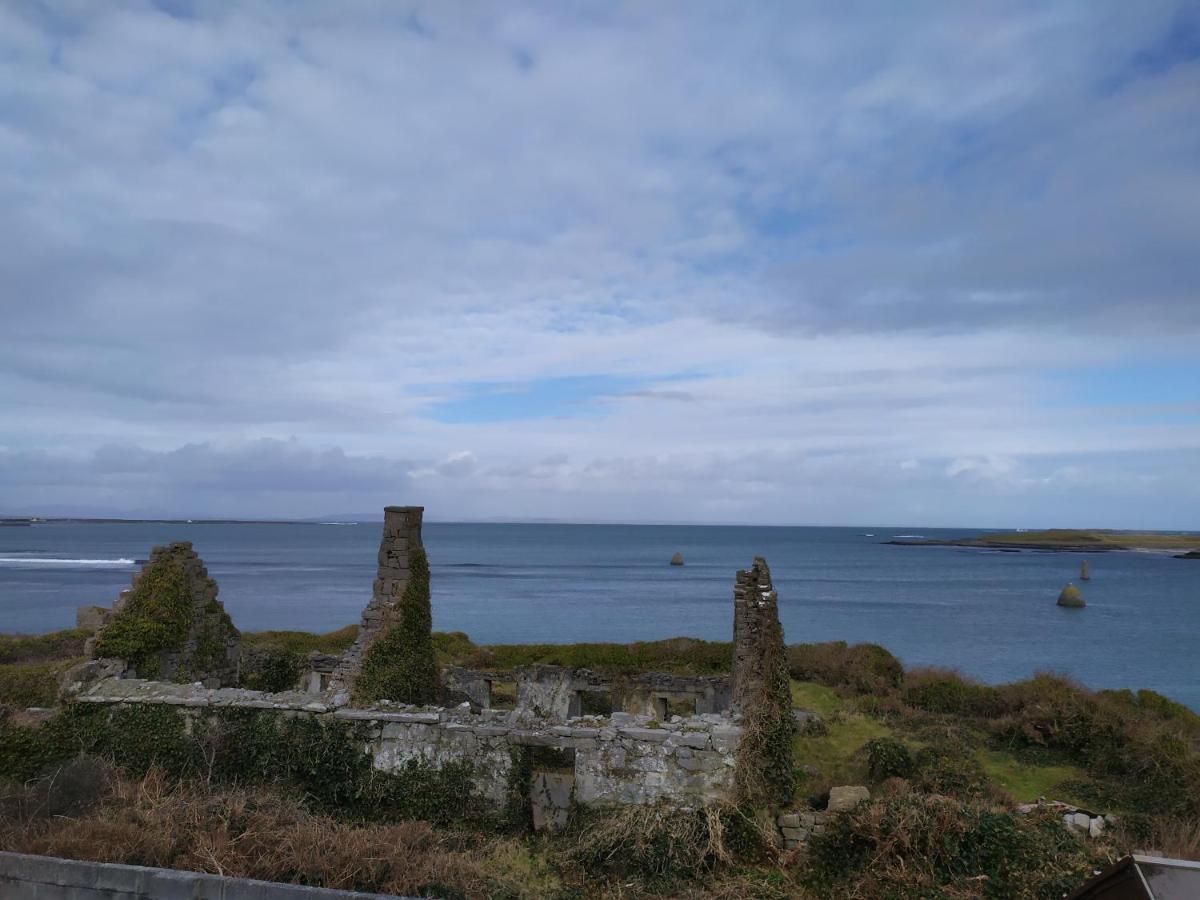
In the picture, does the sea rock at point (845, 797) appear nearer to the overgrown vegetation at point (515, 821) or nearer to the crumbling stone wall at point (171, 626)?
the overgrown vegetation at point (515, 821)

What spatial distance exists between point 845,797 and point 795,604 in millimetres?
62075

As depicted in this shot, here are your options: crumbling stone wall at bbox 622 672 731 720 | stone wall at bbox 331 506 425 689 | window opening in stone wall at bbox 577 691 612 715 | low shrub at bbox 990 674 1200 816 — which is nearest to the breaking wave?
window opening in stone wall at bbox 577 691 612 715

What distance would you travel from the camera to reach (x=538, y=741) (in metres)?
11.2

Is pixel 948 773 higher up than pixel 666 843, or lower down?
lower down

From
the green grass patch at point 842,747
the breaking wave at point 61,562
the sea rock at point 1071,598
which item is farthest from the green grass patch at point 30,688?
the breaking wave at point 61,562

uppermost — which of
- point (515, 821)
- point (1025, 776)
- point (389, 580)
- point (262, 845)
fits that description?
point (389, 580)

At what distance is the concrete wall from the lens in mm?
7336

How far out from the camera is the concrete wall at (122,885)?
7.34m

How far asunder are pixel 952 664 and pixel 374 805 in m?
38.6

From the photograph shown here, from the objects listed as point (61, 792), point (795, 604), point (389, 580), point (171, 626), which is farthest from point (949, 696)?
point (795, 604)

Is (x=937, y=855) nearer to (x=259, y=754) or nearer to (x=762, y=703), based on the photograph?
(x=762, y=703)

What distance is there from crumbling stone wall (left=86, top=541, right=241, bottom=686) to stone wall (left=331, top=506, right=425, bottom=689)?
362 centimetres

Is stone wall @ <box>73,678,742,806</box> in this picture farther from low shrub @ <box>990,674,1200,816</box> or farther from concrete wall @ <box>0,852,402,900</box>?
low shrub @ <box>990,674,1200,816</box>

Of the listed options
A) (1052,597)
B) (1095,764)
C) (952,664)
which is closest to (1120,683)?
(952,664)
